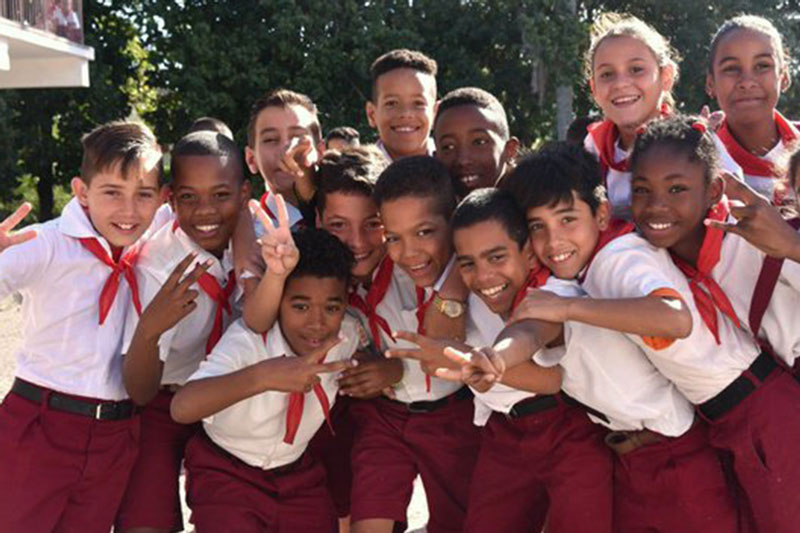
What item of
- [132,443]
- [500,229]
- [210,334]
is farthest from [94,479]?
[500,229]

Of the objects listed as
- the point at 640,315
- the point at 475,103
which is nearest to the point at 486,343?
the point at 640,315

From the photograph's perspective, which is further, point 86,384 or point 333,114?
point 333,114

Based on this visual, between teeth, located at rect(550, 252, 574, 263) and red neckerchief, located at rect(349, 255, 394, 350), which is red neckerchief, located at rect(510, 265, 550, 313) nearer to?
teeth, located at rect(550, 252, 574, 263)

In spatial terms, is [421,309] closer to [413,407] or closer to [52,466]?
[413,407]

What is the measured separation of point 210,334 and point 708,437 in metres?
1.95

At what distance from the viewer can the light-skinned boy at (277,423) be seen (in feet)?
10.6

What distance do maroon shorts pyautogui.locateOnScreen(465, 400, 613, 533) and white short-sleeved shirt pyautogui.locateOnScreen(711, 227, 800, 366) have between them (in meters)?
0.68

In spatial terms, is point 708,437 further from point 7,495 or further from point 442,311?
point 7,495

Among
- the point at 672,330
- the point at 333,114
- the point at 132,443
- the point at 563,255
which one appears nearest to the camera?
the point at 672,330

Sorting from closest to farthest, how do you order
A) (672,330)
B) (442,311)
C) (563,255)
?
(672,330) → (563,255) → (442,311)

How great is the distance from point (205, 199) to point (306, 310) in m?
0.67

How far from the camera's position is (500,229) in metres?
2.89

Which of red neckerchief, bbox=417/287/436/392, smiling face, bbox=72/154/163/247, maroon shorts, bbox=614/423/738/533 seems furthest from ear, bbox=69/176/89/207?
maroon shorts, bbox=614/423/738/533

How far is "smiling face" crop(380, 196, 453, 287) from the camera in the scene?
319 cm
